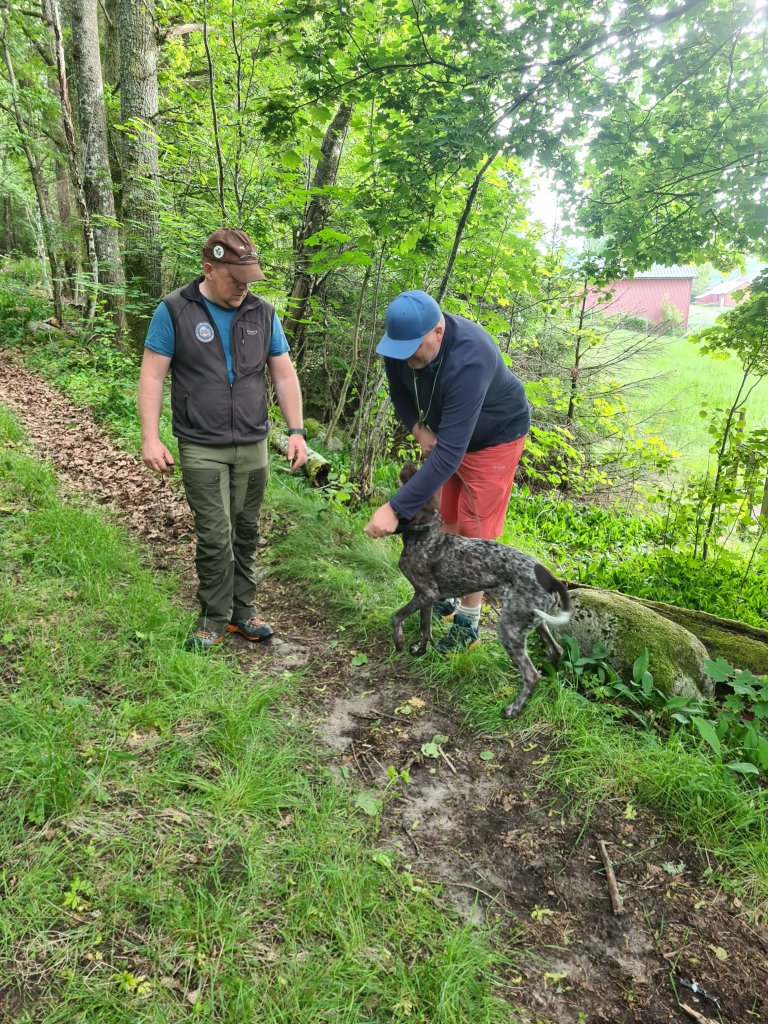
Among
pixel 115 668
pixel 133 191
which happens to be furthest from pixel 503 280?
pixel 133 191

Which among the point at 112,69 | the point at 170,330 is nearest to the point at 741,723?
the point at 170,330

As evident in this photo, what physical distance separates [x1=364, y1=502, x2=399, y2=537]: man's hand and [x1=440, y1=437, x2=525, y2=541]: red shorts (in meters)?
0.49

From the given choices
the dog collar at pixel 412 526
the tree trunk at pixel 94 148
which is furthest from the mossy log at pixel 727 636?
the tree trunk at pixel 94 148

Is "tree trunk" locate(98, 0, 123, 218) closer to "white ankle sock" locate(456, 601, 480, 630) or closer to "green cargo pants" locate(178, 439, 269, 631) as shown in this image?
"green cargo pants" locate(178, 439, 269, 631)

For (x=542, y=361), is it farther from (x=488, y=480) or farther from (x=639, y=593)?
(x=488, y=480)

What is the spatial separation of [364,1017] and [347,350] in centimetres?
770

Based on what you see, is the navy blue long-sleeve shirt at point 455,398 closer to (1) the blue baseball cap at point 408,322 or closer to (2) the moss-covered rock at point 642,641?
(1) the blue baseball cap at point 408,322

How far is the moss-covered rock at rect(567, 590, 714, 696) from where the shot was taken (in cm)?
351

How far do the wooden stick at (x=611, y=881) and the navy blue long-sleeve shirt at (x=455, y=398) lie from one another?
1.95 metres

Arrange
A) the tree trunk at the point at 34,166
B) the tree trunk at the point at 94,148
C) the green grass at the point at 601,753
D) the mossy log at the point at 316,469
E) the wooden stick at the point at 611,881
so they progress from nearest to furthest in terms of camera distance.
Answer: the wooden stick at the point at 611,881, the green grass at the point at 601,753, the mossy log at the point at 316,469, the tree trunk at the point at 94,148, the tree trunk at the point at 34,166

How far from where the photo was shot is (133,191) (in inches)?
352

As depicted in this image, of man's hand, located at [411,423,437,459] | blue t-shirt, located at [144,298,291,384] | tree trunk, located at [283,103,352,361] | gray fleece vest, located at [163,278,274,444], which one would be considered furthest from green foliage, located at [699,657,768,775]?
tree trunk, located at [283,103,352,361]

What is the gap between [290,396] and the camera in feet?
12.3

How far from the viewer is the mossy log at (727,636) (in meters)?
3.88
